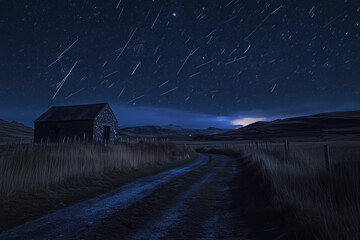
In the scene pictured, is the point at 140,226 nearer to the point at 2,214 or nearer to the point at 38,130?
the point at 2,214

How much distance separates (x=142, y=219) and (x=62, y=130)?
27131 mm

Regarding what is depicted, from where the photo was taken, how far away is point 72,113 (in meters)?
28.1

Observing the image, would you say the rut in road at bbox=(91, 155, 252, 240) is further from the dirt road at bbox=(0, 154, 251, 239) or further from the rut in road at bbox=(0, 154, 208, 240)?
the rut in road at bbox=(0, 154, 208, 240)

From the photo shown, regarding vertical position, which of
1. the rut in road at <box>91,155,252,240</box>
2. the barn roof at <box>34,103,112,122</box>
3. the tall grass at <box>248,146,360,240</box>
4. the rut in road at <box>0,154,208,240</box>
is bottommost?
the rut in road at <box>91,155,252,240</box>

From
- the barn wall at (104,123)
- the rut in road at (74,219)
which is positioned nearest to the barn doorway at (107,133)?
the barn wall at (104,123)

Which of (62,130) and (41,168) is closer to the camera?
(41,168)

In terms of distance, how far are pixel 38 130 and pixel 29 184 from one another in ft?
84.6

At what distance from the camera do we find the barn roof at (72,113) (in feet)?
87.9

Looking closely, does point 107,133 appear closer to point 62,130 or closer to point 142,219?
point 62,130

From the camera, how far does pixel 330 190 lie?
15.9 feet

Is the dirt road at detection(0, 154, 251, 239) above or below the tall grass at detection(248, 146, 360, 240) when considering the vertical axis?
below

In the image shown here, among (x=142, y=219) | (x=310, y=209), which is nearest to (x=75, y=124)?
(x=142, y=219)

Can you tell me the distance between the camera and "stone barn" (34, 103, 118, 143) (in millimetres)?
26031

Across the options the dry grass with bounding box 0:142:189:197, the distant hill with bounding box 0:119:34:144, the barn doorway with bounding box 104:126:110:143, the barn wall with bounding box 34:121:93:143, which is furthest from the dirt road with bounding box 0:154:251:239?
the distant hill with bounding box 0:119:34:144
